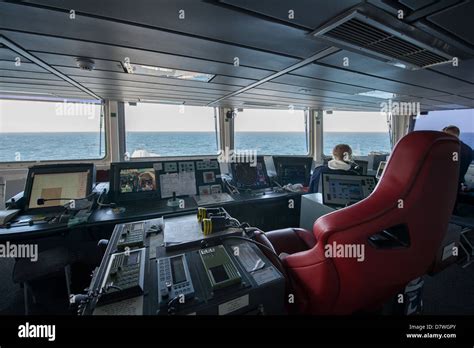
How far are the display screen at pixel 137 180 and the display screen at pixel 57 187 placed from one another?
0.99 feet

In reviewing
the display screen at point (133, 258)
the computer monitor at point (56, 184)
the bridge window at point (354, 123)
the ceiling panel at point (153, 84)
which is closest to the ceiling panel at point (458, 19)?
the display screen at point (133, 258)

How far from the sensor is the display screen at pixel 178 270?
2.46 ft

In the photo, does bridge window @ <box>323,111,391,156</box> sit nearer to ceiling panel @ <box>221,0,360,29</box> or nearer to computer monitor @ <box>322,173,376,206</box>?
computer monitor @ <box>322,173,376,206</box>

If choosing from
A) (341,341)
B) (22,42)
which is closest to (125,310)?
(341,341)

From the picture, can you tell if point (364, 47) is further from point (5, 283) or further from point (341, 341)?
point (5, 283)

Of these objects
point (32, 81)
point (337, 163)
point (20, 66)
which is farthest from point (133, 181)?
point (337, 163)

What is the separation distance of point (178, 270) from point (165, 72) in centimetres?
202

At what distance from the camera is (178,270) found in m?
0.80

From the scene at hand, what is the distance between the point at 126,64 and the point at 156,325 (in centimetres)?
201

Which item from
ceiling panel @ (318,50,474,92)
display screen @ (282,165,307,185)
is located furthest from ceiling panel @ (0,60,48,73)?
display screen @ (282,165,307,185)

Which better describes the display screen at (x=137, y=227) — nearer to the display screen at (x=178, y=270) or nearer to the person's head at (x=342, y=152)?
the display screen at (x=178, y=270)

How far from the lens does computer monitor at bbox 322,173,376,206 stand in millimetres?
1826

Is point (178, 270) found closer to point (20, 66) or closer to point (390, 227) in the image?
point (390, 227)

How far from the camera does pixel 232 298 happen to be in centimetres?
Result: 67
